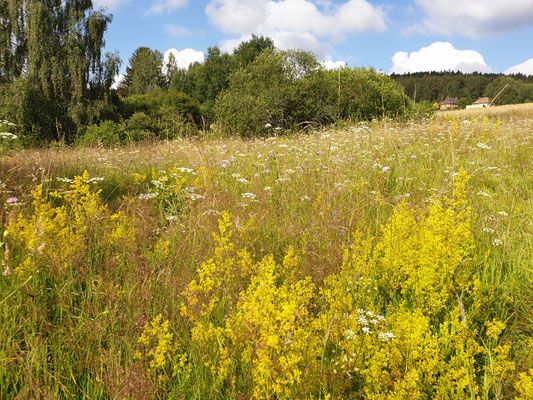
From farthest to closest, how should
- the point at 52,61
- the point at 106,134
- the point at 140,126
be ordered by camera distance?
the point at 52,61 < the point at 140,126 < the point at 106,134

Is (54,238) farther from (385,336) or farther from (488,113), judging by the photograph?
(488,113)

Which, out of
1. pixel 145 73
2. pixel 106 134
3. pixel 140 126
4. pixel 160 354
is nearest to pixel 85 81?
pixel 140 126

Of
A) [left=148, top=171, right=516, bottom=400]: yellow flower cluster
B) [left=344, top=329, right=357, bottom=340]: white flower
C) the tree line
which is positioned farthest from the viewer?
the tree line

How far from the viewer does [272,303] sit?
1.61m

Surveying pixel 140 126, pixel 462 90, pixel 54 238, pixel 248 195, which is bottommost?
pixel 54 238

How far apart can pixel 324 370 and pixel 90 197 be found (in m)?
2.25

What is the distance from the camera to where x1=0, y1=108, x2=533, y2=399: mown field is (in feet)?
4.78

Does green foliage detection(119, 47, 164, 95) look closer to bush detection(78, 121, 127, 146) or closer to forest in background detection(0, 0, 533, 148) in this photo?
forest in background detection(0, 0, 533, 148)

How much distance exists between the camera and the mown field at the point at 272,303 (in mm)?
1457

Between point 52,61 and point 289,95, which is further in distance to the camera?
point 52,61

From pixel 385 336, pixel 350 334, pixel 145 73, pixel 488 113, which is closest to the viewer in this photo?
pixel 350 334

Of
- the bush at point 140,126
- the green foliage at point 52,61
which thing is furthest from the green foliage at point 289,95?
the green foliage at point 52,61

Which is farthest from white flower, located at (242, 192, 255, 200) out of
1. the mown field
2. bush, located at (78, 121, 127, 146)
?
bush, located at (78, 121, 127, 146)

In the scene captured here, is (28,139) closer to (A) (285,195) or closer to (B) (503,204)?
(A) (285,195)
